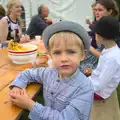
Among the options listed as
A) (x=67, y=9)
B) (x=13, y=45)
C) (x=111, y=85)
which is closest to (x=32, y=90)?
(x=111, y=85)

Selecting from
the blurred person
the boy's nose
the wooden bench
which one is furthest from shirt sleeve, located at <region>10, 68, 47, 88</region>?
the blurred person

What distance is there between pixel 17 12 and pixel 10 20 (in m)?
0.19

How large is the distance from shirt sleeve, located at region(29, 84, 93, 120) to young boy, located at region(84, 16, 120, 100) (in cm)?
67

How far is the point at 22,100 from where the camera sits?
126 cm

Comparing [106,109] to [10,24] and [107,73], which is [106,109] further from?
[10,24]

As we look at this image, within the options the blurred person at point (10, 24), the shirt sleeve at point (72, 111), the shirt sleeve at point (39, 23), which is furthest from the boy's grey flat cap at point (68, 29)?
the shirt sleeve at point (39, 23)

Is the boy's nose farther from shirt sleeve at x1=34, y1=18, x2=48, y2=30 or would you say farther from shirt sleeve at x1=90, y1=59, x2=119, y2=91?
shirt sleeve at x1=34, y1=18, x2=48, y2=30

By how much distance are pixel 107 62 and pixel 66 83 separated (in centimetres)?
67

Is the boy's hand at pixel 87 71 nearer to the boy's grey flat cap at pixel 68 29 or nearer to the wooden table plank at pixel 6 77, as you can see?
the wooden table plank at pixel 6 77

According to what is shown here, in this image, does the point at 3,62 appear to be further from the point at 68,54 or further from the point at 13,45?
the point at 68,54

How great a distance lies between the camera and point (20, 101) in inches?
49.9

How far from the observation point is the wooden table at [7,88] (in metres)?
1.23

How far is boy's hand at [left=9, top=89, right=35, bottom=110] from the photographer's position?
1.24 m

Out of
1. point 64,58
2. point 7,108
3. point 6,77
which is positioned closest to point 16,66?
point 6,77
